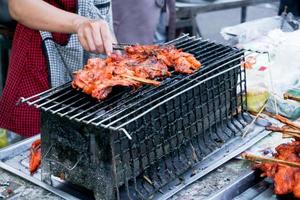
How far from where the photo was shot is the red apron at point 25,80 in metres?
3.46

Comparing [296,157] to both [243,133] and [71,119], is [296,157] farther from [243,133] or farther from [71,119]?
[71,119]

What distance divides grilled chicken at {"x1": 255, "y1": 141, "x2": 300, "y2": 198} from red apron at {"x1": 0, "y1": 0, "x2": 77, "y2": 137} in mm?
1605

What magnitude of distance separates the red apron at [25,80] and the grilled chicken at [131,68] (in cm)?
89

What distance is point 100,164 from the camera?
7.23 feet

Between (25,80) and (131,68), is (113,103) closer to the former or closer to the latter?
(131,68)

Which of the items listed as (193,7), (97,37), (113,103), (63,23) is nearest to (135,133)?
(113,103)

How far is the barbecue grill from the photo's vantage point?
2.20 m

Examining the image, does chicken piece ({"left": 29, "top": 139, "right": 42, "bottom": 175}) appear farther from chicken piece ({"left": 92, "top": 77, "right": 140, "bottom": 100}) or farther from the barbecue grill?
chicken piece ({"left": 92, "top": 77, "right": 140, "bottom": 100})

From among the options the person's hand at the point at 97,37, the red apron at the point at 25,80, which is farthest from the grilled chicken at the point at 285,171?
the red apron at the point at 25,80

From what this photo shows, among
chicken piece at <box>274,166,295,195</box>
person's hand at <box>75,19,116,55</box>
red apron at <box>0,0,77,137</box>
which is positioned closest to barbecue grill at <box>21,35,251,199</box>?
person's hand at <box>75,19,116,55</box>

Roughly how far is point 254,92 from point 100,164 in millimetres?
1329

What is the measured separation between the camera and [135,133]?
7.45 ft

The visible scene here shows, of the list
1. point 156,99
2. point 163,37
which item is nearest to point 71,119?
point 156,99

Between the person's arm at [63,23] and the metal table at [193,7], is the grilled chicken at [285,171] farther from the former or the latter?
the metal table at [193,7]
